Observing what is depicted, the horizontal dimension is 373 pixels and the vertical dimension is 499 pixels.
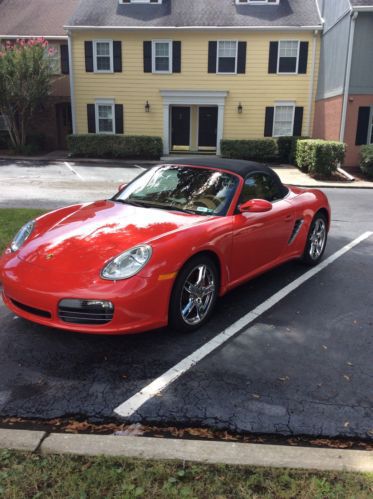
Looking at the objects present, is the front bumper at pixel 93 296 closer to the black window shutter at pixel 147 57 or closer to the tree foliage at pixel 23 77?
the tree foliage at pixel 23 77

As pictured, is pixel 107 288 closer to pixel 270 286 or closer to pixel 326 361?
pixel 326 361

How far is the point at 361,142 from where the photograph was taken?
18531mm

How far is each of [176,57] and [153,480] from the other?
21.8m

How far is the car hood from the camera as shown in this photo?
370 centimetres

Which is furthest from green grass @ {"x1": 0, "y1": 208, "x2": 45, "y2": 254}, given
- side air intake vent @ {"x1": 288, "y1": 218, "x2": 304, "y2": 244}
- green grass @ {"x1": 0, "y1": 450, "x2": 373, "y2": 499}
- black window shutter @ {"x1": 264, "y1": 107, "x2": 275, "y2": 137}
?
black window shutter @ {"x1": 264, "y1": 107, "x2": 275, "y2": 137}

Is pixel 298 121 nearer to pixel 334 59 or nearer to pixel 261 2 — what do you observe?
pixel 334 59

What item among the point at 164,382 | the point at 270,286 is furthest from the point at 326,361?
the point at 270,286

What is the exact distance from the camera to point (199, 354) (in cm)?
370

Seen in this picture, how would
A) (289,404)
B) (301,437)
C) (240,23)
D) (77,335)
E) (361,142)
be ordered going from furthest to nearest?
1. (240,23)
2. (361,142)
3. (77,335)
4. (289,404)
5. (301,437)

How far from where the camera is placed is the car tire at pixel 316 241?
19.3 ft

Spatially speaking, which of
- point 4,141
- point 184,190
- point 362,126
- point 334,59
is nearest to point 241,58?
point 334,59

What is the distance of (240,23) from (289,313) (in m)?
19.8

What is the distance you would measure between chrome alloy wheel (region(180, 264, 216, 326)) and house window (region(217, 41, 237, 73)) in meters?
19.6

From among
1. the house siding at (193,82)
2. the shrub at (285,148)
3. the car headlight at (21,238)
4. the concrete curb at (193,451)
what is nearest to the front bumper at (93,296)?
the car headlight at (21,238)
